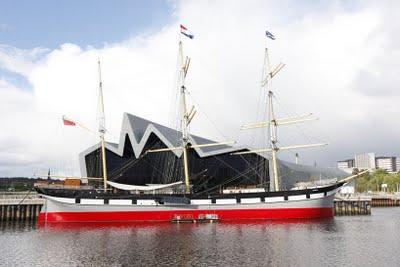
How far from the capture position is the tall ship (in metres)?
45.1

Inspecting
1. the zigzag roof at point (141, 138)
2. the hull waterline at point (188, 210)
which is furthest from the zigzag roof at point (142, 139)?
the hull waterline at point (188, 210)

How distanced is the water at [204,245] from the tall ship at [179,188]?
178 inches

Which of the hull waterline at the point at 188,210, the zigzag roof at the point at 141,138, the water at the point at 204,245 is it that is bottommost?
the water at the point at 204,245

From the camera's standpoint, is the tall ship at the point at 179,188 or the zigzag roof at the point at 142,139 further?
the zigzag roof at the point at 142,139

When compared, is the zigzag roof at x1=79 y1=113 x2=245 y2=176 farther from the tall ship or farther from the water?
the water

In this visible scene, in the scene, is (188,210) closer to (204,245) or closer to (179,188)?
(179,188)

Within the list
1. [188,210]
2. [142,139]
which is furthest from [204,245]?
[142,139]

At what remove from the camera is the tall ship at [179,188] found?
45.1m

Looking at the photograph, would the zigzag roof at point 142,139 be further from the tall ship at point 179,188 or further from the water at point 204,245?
the water at point 204,245

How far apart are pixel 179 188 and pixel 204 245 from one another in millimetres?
23058

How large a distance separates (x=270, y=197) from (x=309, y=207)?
4.26m

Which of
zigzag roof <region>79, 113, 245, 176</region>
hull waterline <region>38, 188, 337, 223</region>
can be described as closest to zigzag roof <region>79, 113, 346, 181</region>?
zigzag roof <region>79, 113, 245, 176</region>

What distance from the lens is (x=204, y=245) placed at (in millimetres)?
28438

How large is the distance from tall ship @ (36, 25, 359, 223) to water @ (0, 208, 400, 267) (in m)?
4.52
